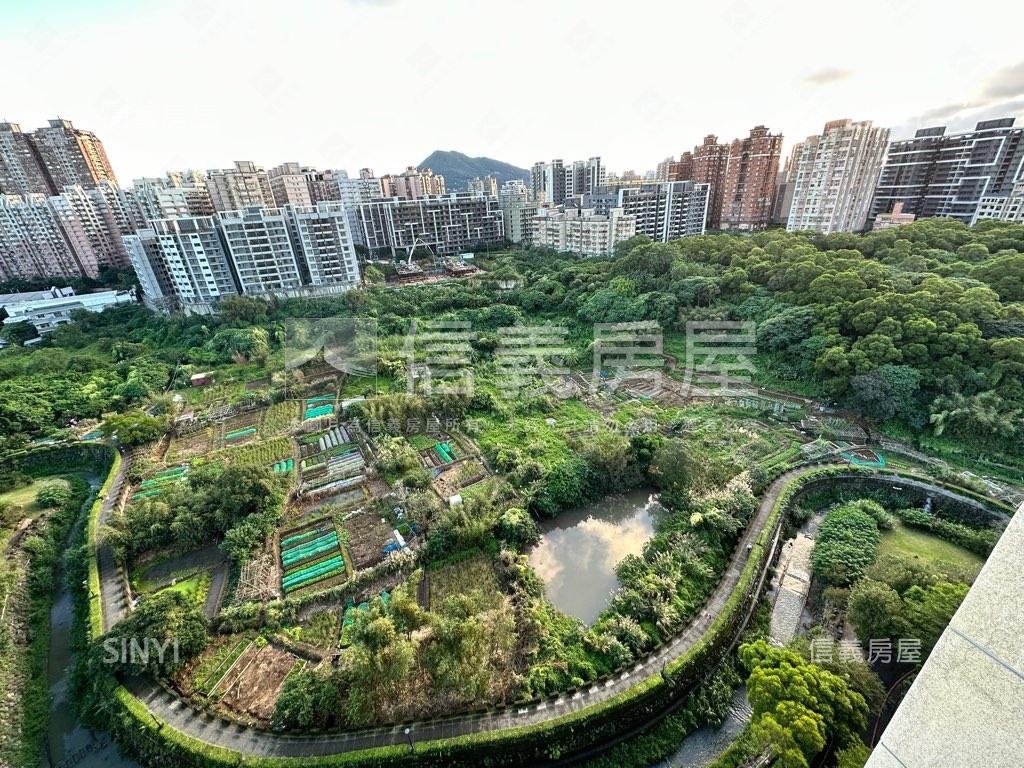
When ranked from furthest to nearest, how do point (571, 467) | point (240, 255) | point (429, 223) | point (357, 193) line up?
point (357, 193), point (429, 223), point (240, 255), point (571, 467)

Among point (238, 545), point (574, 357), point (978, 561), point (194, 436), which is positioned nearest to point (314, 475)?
point (238, 545)

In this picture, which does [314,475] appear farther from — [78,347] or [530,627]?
[78,347]

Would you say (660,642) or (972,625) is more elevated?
(972,625)

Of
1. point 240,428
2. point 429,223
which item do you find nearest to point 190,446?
point 240,428

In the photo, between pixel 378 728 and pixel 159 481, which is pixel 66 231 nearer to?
pixel 159 481

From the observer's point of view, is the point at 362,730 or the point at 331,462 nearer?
the point at 362,730

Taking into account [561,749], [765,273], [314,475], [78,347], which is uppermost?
[765,273]
